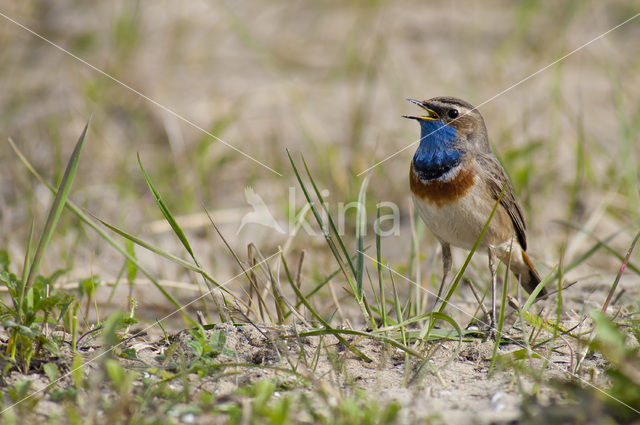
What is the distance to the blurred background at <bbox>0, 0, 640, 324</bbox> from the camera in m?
5.53

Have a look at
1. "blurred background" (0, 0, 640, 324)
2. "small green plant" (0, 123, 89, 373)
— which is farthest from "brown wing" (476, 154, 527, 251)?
"small green plant" (0, 123, 89, 373)

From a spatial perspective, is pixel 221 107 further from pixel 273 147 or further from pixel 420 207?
pixel 420 207

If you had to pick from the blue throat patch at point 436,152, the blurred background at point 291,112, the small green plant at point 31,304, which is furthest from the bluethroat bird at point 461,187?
the small green plant at point 31,304

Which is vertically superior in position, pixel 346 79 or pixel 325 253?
pixel 346 79

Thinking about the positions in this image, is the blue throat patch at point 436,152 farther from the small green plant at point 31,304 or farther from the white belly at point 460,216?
the small green plant at point 31,304

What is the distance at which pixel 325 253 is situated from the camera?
5539mm

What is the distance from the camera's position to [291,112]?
7.52 meters

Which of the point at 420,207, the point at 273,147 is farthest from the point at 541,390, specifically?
the point at 273,147

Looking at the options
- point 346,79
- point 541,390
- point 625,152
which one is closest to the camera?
point 541,390

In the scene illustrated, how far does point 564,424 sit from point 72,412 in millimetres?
1581

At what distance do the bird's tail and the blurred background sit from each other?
262 millimetres

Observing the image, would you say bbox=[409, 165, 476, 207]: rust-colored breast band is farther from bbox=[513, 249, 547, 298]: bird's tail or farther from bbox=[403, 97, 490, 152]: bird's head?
bbox=[513, 249, 547, 298]: bird's tail

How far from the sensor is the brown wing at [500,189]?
406cm

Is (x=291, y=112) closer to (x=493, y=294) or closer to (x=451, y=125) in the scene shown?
(x=451, y=125)
